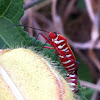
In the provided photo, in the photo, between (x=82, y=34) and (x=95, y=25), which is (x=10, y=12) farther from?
(x=82, y=34)

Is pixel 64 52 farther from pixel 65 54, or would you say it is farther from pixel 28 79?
pixel 28 79

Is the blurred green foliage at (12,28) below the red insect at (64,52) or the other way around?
the other way around

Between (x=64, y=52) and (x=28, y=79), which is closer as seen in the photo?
(x=28, y=79)

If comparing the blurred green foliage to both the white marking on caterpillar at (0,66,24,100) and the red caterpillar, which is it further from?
the white marking on caterpillar at (0,66,24,100)

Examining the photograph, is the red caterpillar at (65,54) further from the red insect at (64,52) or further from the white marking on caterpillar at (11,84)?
the white marking on caterpillar at (11,84)

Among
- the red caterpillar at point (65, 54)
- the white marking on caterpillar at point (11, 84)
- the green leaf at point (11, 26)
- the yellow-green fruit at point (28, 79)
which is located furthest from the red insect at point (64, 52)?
the white marking on caterpillar at point (11, 84)

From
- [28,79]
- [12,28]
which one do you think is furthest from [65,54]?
[28,79]

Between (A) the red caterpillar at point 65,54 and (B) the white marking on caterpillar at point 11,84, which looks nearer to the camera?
(B) the white marking on caterpillar at point 11,84
